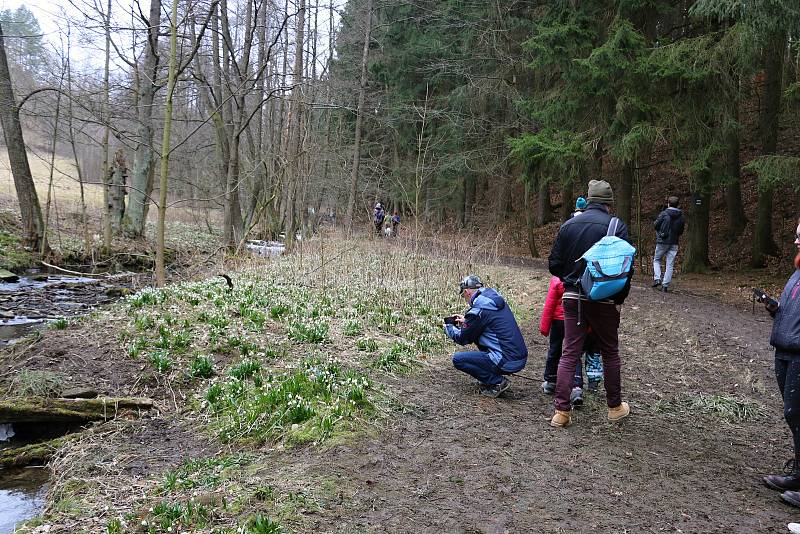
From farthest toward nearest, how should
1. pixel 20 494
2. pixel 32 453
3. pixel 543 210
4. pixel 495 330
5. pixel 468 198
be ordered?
pixel 468 198
pixel 543 210
pixel 495 330
pixel 32 453
pixel 20 494

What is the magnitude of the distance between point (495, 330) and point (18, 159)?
15808 mm

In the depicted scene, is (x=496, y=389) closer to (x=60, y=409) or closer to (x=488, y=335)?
(x=488, y=335)

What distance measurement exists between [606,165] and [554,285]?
23.0 metres

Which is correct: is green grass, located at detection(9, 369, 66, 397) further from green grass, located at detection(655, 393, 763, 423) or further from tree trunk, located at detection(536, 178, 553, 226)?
tree trunk, located at detection(536, 178, 553, 226)

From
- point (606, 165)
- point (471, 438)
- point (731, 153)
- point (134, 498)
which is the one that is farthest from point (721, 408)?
point (606, 165)

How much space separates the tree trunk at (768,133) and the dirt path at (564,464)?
930cm

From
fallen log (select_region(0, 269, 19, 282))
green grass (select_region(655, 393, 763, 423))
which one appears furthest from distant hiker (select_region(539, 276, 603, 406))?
fallen log (select_region(0, 269, 19, 282))

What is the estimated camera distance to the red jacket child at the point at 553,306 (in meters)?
6.18

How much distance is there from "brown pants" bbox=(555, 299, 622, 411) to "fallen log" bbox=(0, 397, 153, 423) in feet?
14.8

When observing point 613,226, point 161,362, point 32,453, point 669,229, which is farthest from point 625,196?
point 32,453

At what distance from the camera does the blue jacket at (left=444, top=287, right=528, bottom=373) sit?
238 inches

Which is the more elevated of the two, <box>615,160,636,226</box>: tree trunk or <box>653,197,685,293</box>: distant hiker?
<box>615,160,636,226</box>: tree trunk

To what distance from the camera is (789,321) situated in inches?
157

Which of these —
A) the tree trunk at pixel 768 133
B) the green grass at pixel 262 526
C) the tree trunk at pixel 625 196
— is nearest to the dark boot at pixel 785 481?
the green grass at pixel 262 526
